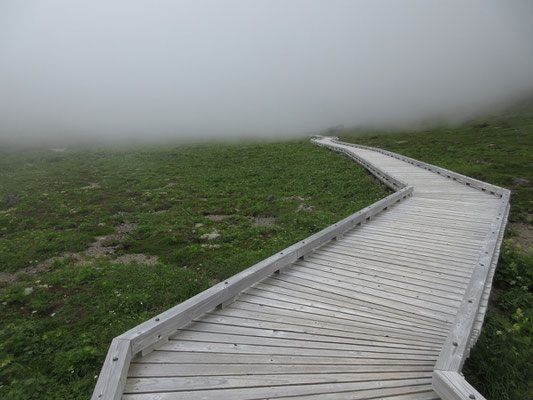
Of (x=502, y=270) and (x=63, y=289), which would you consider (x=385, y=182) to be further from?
(x=63, y=289)

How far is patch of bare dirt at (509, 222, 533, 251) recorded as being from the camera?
12.4 metres

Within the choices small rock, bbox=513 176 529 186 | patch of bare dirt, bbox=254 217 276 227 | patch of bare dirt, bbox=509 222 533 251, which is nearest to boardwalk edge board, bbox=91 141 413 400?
patch of bare dirt, bbox=254 217 276 227

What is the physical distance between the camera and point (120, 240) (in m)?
13.6

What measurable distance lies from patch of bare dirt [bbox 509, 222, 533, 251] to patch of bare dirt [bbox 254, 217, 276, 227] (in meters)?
10.2

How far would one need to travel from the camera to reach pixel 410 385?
14.5 ft

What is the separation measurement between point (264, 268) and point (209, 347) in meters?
2.34

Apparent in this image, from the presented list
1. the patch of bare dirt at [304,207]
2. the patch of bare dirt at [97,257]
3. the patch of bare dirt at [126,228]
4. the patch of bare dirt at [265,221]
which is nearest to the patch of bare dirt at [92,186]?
the patch of bare dirt at [126,228]

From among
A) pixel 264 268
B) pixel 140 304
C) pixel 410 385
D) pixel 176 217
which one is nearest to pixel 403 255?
pixel 264 268

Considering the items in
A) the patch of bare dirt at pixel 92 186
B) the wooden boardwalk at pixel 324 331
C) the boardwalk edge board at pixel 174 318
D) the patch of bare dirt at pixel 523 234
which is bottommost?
the patch of bare dirt at pixel 92 186

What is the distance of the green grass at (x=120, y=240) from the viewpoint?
684 cm

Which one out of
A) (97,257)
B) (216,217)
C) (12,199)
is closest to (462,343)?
(97,257)

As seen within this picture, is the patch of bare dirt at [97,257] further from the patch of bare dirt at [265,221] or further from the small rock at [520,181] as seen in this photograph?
the small rock at [520,181]

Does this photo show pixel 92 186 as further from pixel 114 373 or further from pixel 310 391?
pixel 310 391

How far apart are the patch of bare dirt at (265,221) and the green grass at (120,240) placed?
13.9 inches
